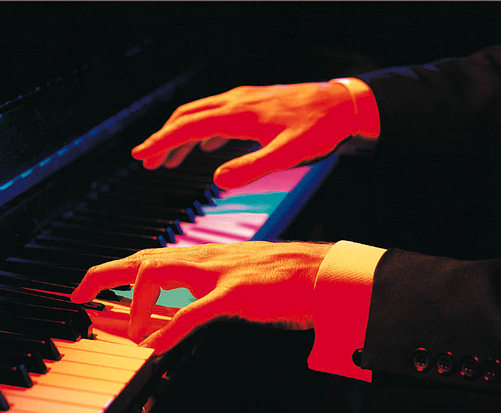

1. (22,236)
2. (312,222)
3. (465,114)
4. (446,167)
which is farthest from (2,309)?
(446,167)

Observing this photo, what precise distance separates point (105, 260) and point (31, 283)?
0.47 ft

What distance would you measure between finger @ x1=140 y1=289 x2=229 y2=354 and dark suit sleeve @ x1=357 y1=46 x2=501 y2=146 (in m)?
0.85

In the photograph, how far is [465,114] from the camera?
5.11ft

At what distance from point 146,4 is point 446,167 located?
1461 mm

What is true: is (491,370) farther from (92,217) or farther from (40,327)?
(92,217)

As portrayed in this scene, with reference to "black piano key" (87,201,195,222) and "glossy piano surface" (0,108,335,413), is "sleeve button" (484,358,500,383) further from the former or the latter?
"black piano key" (87,201,195,222)

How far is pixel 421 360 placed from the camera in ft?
2.57

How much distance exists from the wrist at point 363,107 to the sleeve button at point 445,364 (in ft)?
2.38

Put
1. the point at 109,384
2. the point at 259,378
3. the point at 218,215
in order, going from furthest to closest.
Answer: the point at 259,378 < the point at 218,215 < the point at 109,384

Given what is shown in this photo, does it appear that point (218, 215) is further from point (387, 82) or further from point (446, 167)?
point (446, 167)

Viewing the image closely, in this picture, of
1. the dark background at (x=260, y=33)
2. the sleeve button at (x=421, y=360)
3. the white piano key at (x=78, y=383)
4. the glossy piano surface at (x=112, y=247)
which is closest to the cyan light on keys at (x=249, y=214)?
the glossy piano surface at (x=112, y=247)

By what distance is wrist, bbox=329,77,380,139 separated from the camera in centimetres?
139

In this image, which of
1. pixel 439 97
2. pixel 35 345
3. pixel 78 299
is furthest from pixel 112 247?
pixel 439 97

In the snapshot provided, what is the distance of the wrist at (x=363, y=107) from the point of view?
4.57ft
